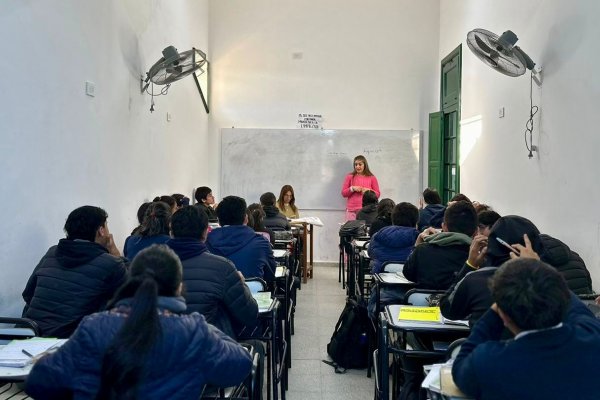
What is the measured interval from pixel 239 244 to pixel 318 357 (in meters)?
1.22

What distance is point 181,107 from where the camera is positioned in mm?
6613

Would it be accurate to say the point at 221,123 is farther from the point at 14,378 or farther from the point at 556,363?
the point at 556,363

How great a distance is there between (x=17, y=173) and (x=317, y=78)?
5690 mm

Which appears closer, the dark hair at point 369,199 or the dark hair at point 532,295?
the dark hair at point 532,295

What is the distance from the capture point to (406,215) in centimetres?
411

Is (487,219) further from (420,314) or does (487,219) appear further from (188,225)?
(188,225)

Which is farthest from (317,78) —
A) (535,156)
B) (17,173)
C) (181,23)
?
(17,173)

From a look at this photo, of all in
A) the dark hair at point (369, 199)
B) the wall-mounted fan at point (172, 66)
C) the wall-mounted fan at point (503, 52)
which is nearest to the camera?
the wall-mounted fan at point (503, 52)

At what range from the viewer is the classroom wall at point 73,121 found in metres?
2.95

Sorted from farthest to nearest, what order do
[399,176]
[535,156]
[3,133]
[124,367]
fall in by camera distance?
[399,176], [535,156], [3,133], [124,367]

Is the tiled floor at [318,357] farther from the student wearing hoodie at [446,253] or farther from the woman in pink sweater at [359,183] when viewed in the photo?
the woman in pink sweater at [359,183]

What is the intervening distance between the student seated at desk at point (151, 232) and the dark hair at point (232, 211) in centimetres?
34

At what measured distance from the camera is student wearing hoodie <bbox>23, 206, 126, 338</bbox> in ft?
7.86

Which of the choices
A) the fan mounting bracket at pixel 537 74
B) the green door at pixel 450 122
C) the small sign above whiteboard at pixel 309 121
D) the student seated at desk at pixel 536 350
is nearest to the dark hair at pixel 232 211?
the student seated at desk at pixel 536 350
